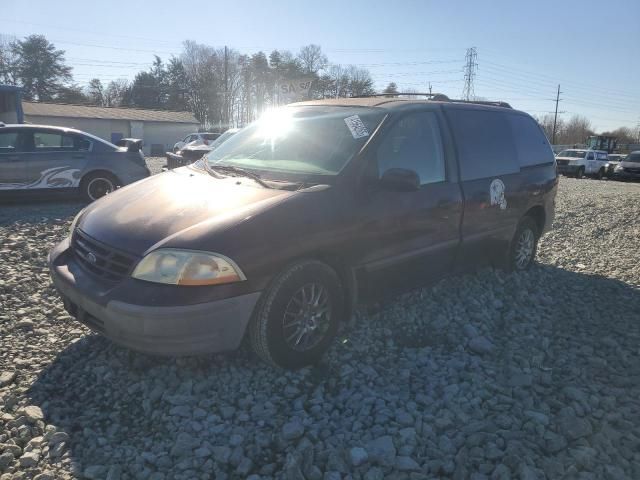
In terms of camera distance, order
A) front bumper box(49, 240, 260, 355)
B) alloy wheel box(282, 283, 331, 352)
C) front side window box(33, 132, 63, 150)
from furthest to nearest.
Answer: front side window box(33, 132, 63, 150)
alloy wheel box(282, 283, 331, 352)
front bumper box(49, 240, 260, 355)

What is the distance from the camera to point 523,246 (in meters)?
5.57

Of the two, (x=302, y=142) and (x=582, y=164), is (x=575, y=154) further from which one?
(x=302, y=142)

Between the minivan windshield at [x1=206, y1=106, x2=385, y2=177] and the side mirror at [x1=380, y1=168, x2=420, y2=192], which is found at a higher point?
the minivan windshield at [x1=206, y1=106, x2=385, y2=177]

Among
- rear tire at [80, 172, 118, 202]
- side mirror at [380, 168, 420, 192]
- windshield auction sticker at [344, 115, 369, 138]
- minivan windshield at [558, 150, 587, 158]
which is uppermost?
minivan windshield at [558, 150, 587, 158]

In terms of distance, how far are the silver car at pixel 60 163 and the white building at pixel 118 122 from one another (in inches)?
1324

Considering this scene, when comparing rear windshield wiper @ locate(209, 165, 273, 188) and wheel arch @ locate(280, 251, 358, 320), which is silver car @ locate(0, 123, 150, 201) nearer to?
rear windshield wiper @ locate(209, 165, 273, 188)

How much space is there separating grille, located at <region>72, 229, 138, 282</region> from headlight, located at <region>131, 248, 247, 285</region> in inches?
4.7

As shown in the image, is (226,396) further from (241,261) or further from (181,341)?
(241,261)

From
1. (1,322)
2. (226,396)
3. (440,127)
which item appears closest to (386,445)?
(226,396)

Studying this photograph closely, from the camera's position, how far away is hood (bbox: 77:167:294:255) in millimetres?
2850

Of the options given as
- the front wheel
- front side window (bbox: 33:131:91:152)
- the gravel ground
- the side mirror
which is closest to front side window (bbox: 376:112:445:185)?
the side mirror

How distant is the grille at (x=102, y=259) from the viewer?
2.83m

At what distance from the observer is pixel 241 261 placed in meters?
2.76

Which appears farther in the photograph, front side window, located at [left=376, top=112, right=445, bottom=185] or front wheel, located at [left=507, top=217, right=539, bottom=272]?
front wheel, located at [left=507, top=217, right=539, bottom=272]
